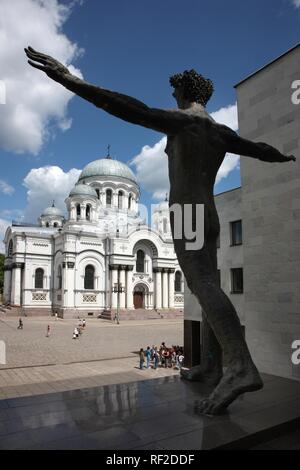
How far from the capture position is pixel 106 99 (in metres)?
3.81

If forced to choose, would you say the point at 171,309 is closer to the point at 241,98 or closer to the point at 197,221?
the point at 241,98

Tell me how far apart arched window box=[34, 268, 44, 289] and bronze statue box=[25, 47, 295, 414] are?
144 feet

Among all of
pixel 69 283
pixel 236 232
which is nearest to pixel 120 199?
pixel 69 283

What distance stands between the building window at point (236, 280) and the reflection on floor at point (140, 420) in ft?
32.9

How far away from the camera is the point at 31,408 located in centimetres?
413

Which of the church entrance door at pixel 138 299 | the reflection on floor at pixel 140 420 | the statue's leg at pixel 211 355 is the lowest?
the church entrance door at pixel 138 299

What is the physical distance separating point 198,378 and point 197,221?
2.28 meters

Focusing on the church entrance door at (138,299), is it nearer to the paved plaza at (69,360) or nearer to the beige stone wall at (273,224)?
the paved plaza at (69,360)

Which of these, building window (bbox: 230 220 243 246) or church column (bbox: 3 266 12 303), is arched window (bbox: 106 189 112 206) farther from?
building window (bbox: 230 220 243 246)

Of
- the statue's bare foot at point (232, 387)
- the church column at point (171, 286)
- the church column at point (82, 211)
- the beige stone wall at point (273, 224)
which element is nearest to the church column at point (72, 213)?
the church column at point (82, 211)

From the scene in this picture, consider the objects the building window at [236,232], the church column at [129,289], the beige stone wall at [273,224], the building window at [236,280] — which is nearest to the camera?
the beige stone wall at [273,224]

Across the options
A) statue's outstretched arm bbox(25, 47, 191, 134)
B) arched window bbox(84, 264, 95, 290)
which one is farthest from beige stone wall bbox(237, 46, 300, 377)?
arched window bbox(84, 264, 95, 290)

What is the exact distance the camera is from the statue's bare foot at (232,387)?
3.81 m

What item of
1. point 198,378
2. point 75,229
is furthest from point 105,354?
point 75,229
